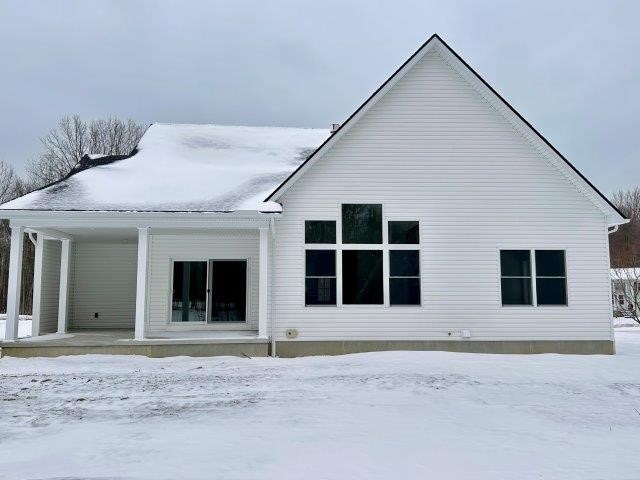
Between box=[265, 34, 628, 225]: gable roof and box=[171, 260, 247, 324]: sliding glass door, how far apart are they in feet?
11.8

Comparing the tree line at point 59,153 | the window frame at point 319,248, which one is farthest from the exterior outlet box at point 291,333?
the tree line at point 59,153

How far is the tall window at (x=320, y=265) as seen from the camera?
441 inches

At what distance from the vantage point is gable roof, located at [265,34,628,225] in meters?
11.3

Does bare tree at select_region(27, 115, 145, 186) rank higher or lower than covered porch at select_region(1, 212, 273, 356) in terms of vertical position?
higher

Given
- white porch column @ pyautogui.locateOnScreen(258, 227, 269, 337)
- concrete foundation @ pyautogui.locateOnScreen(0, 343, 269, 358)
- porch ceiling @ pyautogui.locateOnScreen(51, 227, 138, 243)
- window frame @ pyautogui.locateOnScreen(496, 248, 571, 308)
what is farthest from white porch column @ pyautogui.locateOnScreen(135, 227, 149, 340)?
window frame @ pyautogui.locateOnScreen(496, 248, 571, 308)

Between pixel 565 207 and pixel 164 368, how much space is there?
956 cm

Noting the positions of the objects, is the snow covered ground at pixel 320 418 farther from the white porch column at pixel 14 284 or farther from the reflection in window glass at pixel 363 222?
the reflection in window glass at pixel 363 222

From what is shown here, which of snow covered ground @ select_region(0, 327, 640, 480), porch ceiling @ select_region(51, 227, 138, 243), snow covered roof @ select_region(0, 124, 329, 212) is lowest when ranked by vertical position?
snow covered ground @ select_region(0, 327, 640, 480)

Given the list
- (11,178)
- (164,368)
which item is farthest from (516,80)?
(164,368)

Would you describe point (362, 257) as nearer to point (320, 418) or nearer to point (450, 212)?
point (450, 212)

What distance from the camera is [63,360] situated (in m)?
10.1

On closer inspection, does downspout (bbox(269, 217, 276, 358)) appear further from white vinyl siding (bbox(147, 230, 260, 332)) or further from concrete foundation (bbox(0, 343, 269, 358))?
white vinyl siding (bbox(147, 230, 260, 332))

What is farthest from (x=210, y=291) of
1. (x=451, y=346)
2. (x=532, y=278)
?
(x=532, y=278)

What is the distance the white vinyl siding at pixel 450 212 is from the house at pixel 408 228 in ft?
0.11
